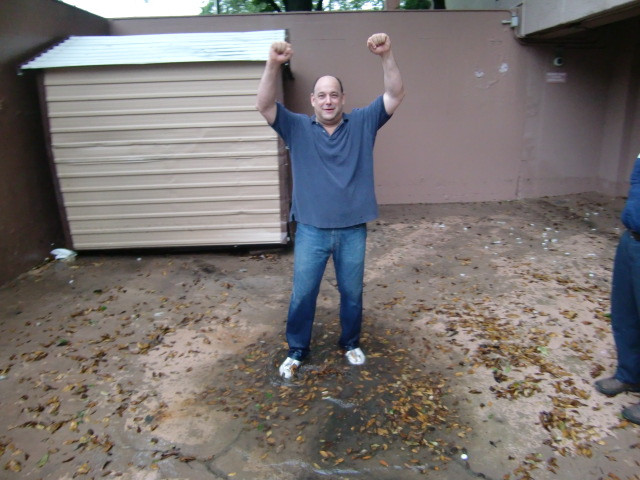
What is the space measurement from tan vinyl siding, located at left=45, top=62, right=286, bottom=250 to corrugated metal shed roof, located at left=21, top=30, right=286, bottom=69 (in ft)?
0.33

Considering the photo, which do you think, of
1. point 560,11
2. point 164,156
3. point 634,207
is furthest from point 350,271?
point 560,11

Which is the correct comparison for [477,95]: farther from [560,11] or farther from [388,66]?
[388,66]

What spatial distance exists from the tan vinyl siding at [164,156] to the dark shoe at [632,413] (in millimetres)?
3762

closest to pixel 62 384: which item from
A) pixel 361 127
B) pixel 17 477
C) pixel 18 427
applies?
pixel 18 427

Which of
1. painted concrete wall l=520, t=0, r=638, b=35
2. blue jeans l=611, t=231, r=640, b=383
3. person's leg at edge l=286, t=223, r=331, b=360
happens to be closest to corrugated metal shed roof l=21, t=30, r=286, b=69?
person's leg at edge l=286, t=223, r=331, b=360

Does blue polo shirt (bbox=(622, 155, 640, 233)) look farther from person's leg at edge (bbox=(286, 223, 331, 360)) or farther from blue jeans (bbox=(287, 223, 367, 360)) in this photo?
person's leg at edge (bbox=(286, 223, 331, 360))

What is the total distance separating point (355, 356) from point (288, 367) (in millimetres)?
490

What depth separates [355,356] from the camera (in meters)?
3.35

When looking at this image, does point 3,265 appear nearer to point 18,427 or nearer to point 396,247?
point 18,427

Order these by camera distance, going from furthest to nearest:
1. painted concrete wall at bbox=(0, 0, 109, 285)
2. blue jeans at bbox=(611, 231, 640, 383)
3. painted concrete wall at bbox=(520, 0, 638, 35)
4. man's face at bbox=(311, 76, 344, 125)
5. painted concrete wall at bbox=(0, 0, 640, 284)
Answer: painted concrete wall at bbox=(0, 0, 640, 284), painted concrete wall at bbox=(520, 0, 638, 35), painted concrete wall at bbox=(0, 0, 109, 285), man's face at bbox=(311, 76, 344, 125), blue jeans at bbox=(611, 231, 640, 383)

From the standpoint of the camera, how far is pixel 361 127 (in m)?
2.87

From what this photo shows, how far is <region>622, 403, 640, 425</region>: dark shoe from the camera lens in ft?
8.82

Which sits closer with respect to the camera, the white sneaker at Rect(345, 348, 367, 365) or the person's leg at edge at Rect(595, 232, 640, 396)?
the person's leg at edge at Rect(595, 232, 640, 396)

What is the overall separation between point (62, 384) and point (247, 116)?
3303mm
